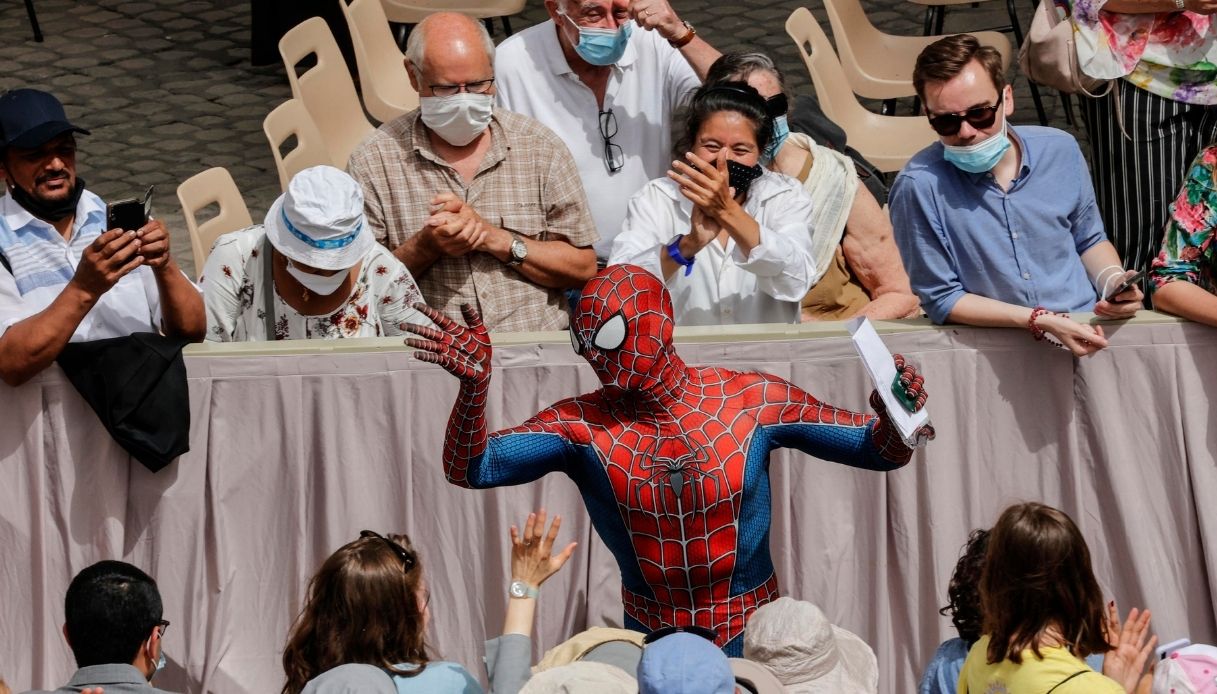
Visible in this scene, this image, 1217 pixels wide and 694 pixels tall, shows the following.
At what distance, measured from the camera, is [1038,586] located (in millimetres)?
3896

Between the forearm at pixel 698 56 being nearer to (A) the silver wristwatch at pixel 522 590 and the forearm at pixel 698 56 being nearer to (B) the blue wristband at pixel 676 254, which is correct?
(B) the blue wristband at pixel 676 254

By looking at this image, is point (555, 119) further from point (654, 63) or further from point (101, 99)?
point (101, 99)

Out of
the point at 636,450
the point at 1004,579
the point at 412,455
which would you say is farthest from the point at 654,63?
the point at 1004,579

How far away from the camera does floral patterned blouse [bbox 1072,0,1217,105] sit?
247 inches

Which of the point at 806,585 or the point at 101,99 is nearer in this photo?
the point at 806,585

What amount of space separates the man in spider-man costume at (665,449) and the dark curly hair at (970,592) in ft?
0.92

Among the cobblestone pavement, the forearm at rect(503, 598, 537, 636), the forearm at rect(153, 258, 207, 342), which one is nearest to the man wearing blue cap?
the forearm at rect(153, 258, 207, 342)

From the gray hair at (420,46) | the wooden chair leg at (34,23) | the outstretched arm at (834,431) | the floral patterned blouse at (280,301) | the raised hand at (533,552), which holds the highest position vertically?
the wooden chair leg at (34,23)

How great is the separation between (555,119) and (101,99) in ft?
16.5

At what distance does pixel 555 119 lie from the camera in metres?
6.29

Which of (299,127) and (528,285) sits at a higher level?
(299,127)

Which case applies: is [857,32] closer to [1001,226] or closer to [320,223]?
[1001,226]

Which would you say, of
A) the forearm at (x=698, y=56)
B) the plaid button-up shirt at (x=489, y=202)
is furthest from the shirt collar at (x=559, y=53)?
the plaid button-up shirt at (x=489, y=202)

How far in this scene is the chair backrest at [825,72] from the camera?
26.6ft
